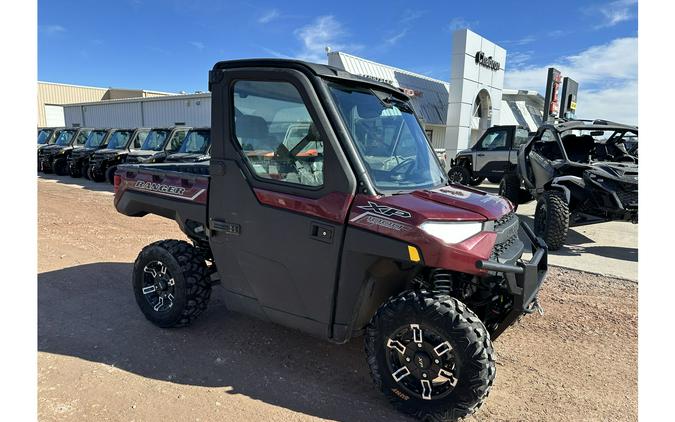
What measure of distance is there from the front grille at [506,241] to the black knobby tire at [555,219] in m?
3.89

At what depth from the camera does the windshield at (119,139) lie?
1515 centimetres

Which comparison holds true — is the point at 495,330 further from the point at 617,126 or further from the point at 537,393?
the point at 617,126

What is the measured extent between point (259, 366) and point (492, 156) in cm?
1214

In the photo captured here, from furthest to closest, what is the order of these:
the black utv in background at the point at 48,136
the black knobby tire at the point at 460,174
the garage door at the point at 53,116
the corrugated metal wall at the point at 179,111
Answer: the garage door at the point at 53,116 → the black utv in background at the point at 48,136 → the corrugated metal wall at the point at 179,111 → the black knobby tire at the point at 460,174

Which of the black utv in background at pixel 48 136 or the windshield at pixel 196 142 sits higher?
the black utv in background at pixel 48 136

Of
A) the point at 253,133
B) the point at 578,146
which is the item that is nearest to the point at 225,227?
the point at 253,133

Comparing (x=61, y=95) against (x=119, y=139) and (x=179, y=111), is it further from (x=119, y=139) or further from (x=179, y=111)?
(x=119, y=139)

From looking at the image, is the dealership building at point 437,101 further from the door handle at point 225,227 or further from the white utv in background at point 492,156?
the door handle at point 225,227

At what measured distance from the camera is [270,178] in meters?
3.06

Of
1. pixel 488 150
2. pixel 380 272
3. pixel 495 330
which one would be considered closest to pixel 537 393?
pixel 495 330

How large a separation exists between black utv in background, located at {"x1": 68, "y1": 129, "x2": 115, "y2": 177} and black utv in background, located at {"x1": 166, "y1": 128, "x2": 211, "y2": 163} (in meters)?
6.36

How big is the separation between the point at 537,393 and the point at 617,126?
6396 mm

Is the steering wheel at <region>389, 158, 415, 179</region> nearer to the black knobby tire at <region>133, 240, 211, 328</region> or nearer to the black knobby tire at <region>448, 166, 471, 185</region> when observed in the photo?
the black knobby tire at <region>133, 240, 211, 328</region>

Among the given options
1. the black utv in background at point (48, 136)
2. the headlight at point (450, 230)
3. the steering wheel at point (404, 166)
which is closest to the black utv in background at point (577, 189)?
the steering wheel at point (404, 166)
